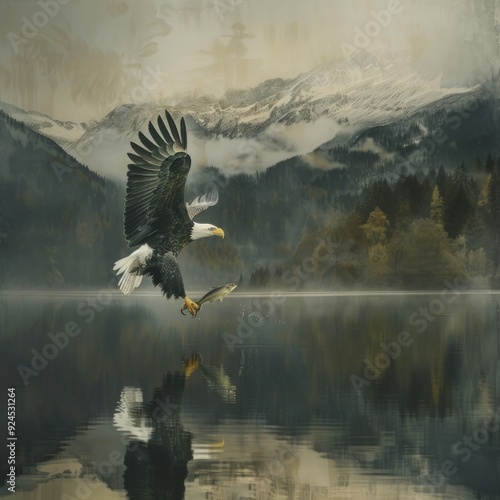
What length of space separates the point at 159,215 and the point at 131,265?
694 mm

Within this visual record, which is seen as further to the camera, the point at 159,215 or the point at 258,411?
the point at 159,215

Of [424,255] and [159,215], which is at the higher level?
[424,255]

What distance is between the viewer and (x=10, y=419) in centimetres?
591

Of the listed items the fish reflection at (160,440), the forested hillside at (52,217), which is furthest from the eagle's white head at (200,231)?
the forested hillside at (52,217)

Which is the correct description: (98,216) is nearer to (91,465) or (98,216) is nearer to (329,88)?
(329,88)

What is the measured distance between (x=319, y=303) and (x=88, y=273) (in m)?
4.96

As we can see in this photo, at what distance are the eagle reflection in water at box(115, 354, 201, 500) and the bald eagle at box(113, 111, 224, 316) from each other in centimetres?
265

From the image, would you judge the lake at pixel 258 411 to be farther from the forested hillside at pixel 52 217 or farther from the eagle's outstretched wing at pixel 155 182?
the forested hillside at pixel 52 217

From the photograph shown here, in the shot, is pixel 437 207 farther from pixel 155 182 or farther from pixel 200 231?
pixel 155 182

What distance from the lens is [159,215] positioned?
958 centimetres

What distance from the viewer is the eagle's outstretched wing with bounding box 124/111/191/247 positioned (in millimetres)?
8898

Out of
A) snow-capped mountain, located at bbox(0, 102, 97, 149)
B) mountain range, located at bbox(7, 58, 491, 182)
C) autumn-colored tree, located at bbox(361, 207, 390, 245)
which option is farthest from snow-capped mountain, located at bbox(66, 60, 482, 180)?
autumn-colored tree, located at bbox(361, 207, 390, 245)

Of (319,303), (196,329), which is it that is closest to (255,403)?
(196,329)

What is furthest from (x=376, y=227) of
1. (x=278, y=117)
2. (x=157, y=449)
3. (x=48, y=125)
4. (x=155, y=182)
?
(x=157, y=449)
